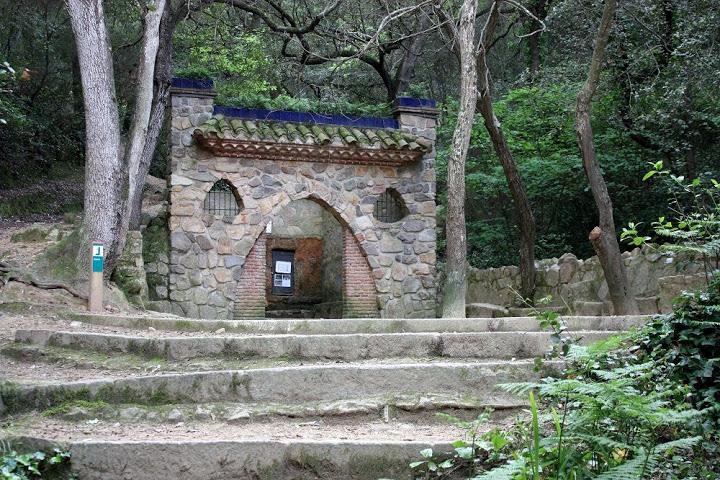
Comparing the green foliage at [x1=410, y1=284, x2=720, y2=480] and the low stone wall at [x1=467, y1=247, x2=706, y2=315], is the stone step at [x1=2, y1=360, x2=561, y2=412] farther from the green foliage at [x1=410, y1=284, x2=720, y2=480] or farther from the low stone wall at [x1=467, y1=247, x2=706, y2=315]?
the low stone wall at [x1=467, y1=247, x2=706, y2=315]

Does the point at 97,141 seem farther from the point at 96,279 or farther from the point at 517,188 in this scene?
the point at 517,188

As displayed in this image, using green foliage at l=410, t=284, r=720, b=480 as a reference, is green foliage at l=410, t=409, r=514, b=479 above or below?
below

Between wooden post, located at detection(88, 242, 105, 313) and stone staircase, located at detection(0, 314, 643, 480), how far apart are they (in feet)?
6.02

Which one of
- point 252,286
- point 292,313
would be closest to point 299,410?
point 252,286

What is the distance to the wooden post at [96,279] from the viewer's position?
775 cm

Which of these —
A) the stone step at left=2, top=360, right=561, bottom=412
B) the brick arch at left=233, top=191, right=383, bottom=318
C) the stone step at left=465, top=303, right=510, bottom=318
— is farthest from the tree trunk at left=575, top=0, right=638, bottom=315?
the stone step at left=2, top=360, right=561, bottom=412

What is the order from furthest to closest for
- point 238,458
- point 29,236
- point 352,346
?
point 29,236 < point 352,346 < point 238,458

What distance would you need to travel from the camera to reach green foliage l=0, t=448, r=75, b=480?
3.60 metres

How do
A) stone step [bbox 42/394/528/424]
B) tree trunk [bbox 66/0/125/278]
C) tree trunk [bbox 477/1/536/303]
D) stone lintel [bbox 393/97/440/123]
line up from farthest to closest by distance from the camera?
1. stone lintel [bbox 393/97/440/123]
2. tree trunk [bbox 477/1/536/303]
3. tree trunk [bbox 66/0/125/278]
4. stone step [bbox 42/394/528/424]

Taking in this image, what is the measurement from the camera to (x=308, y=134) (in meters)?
11.7

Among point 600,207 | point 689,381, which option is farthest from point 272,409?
point 600,207

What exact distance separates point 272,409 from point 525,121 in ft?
38.0

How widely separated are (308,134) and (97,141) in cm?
378

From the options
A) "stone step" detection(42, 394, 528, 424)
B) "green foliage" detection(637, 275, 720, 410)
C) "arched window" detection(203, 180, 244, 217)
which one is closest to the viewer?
"green foliage" detection(637, 275, 720, 410)
